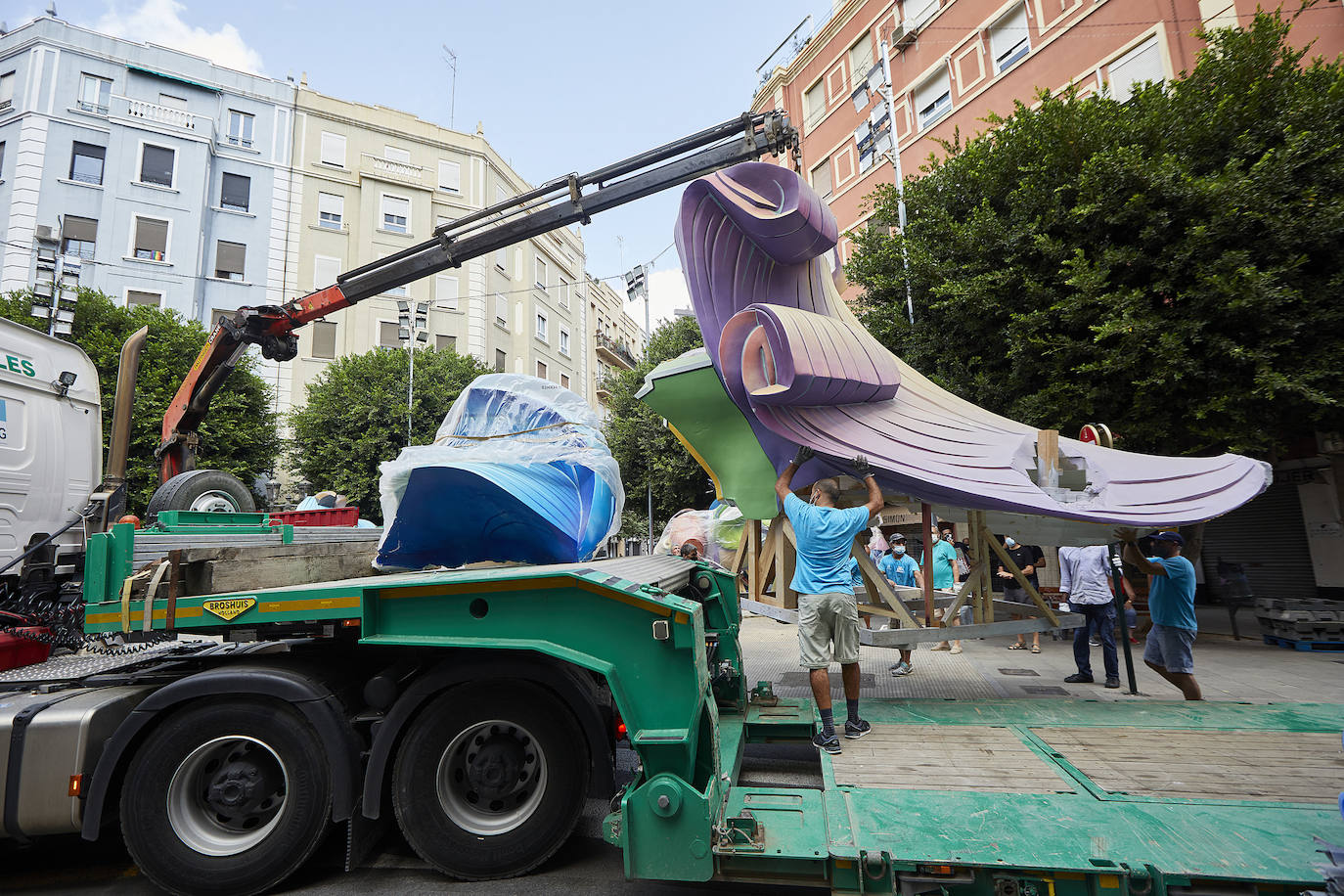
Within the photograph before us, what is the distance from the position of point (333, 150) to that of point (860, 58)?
22.1 meters

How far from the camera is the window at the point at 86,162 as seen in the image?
22297 mm

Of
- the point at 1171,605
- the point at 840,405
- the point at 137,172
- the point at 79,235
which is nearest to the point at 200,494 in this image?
the point at 840,405

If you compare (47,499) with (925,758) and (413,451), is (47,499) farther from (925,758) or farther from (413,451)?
(925,758)

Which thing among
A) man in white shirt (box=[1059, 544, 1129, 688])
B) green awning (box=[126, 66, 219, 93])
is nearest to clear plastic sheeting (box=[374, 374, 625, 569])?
man in white shirt (box=[1059, 544, 1129, 688])

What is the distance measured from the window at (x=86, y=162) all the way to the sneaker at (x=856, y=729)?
99.4 ft

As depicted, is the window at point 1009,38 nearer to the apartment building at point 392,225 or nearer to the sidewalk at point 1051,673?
the sidewalk at point 1051,673

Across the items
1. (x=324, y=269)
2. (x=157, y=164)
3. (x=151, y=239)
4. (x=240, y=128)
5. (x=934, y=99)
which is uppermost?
(x=240, y=128)

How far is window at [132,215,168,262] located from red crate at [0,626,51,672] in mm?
24458

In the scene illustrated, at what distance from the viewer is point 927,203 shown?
38.0ft

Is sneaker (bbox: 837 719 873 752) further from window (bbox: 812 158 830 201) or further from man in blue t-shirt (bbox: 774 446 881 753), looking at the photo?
window (bbox: 812 158 830 201)

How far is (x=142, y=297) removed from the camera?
22453 mm

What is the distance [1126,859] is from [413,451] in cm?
454

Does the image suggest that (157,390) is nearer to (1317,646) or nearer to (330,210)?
(330,210)

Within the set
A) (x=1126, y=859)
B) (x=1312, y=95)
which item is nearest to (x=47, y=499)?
(x=1126, y=859)
